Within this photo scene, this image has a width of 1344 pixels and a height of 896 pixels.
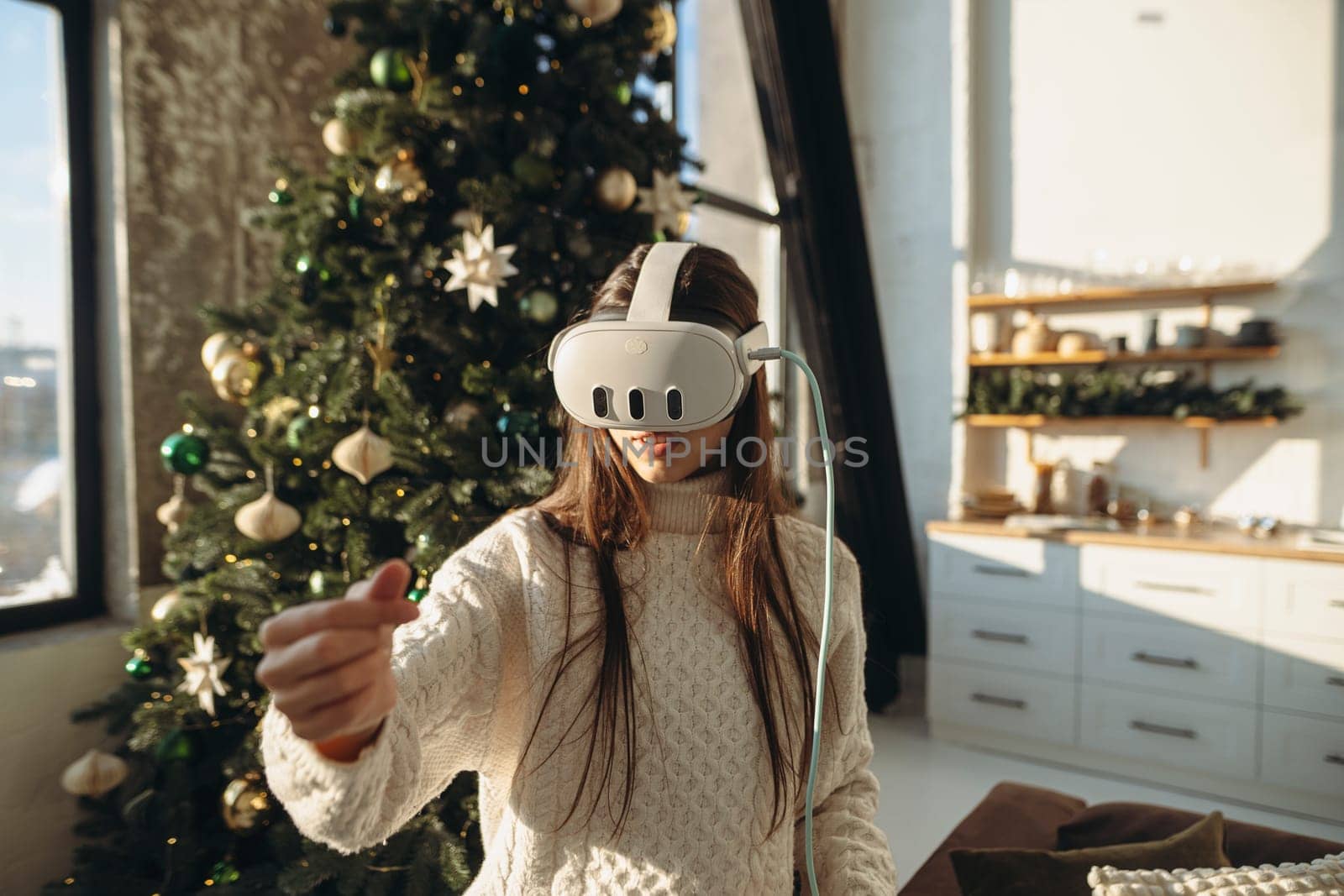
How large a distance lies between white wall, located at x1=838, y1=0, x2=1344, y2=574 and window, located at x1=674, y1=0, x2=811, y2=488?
493 millimetres

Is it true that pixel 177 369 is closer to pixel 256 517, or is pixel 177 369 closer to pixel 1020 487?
pixel 256 517

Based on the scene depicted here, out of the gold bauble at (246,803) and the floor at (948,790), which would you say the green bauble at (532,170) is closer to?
the gold bauble at (246,803)

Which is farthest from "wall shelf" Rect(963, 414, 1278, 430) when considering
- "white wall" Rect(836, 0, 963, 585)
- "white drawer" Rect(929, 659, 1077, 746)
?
"white drawer" Rect(929, 659, 1077, 746)

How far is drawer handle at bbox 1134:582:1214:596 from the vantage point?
2707 millimetres

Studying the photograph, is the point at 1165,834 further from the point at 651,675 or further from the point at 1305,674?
the point at 1305,674

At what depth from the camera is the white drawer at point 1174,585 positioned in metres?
2.64

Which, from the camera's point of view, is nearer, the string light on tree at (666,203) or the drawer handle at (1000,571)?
the string light on tree at (666,203)

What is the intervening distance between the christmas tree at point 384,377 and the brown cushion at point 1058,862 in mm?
779

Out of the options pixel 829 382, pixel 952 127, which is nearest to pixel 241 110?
pixel 829 382

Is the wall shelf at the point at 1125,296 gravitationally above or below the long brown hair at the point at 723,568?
above

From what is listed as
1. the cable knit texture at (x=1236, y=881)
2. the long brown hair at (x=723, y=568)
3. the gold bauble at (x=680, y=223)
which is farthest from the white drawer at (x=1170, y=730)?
the long brown hair at (x=723, y=568)

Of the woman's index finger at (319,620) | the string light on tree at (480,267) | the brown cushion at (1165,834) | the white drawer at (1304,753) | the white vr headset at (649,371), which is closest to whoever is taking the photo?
the woman's index finger at (319,620)

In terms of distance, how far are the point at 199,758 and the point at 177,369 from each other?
0.87 metres

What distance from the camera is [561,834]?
0.81m
